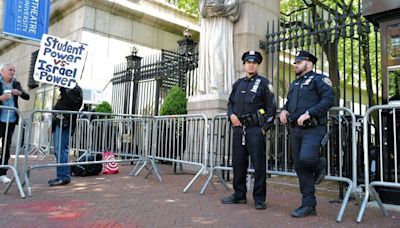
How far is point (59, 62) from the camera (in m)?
6.43

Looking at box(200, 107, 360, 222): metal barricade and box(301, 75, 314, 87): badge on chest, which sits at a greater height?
box(301, 75, 314, 87): badge on chest

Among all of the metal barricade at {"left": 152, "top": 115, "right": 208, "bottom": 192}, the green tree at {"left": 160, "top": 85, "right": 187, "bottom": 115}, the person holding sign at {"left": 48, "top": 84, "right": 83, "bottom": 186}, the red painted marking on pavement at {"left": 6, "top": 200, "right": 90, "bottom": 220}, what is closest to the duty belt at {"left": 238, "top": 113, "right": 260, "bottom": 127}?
the metal barricade at {"left": 152, "top": 115, "right": 208, "bottom": 192}

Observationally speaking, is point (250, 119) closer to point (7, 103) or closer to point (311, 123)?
point (311, 123)

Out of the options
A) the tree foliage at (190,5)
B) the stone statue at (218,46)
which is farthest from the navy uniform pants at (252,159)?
the tree foliage at (190,5)

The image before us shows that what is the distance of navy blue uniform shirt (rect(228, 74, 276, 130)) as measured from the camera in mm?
4918

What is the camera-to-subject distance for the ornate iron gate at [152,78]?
37.1 feet

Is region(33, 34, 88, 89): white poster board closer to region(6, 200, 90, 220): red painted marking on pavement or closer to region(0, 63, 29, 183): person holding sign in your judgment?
region(0, 63, 29, 183): person holding sign

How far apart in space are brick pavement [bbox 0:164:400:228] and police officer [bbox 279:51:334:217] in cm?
37

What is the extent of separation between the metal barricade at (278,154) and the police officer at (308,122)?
16.0 inches

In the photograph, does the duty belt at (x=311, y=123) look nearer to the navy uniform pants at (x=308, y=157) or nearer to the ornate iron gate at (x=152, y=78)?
the navy uniform pants at (x=308, y=157)

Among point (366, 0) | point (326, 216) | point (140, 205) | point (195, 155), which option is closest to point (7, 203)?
point (140, 205)

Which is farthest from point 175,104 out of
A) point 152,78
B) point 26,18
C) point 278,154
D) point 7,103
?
point 26,18

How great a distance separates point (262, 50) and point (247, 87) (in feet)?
13.0

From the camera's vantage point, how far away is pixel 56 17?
1625cm
